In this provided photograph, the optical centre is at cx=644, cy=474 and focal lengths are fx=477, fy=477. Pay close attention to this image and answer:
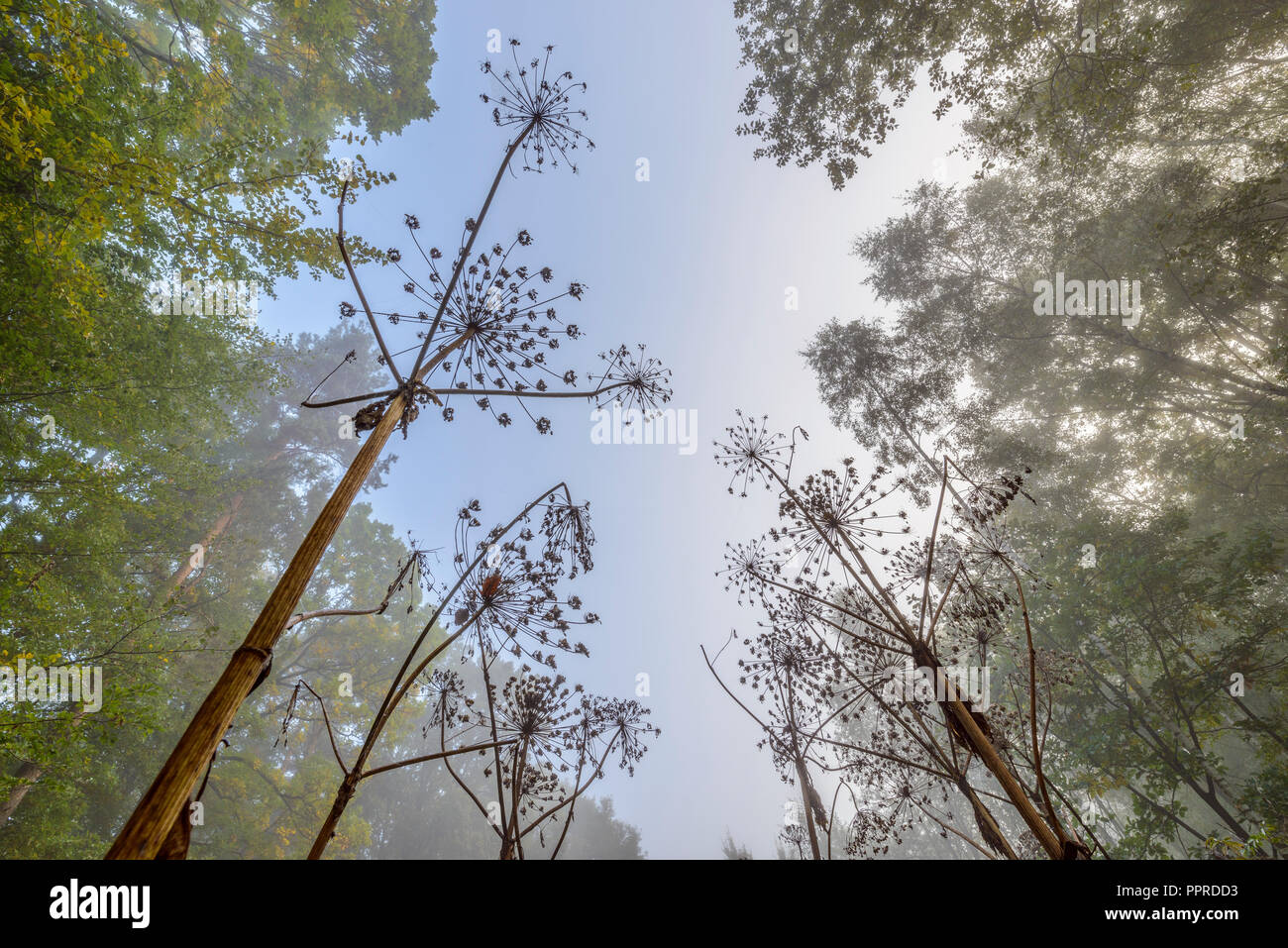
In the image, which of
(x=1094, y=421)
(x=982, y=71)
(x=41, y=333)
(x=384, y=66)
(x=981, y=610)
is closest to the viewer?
(x=981, y=610)

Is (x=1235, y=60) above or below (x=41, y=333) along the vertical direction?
above

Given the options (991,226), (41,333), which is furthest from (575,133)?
(991,226)

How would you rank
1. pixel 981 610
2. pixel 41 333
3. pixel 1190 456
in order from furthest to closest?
pixel 1190 456
pixel 41 333
pixel 981 610

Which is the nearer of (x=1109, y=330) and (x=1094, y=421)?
(x=1109, y=330)

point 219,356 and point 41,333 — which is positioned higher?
point 219,356

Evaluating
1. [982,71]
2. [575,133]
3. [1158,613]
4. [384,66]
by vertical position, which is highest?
[384,66]

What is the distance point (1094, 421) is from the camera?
20.6m

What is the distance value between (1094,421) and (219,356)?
3113cm
